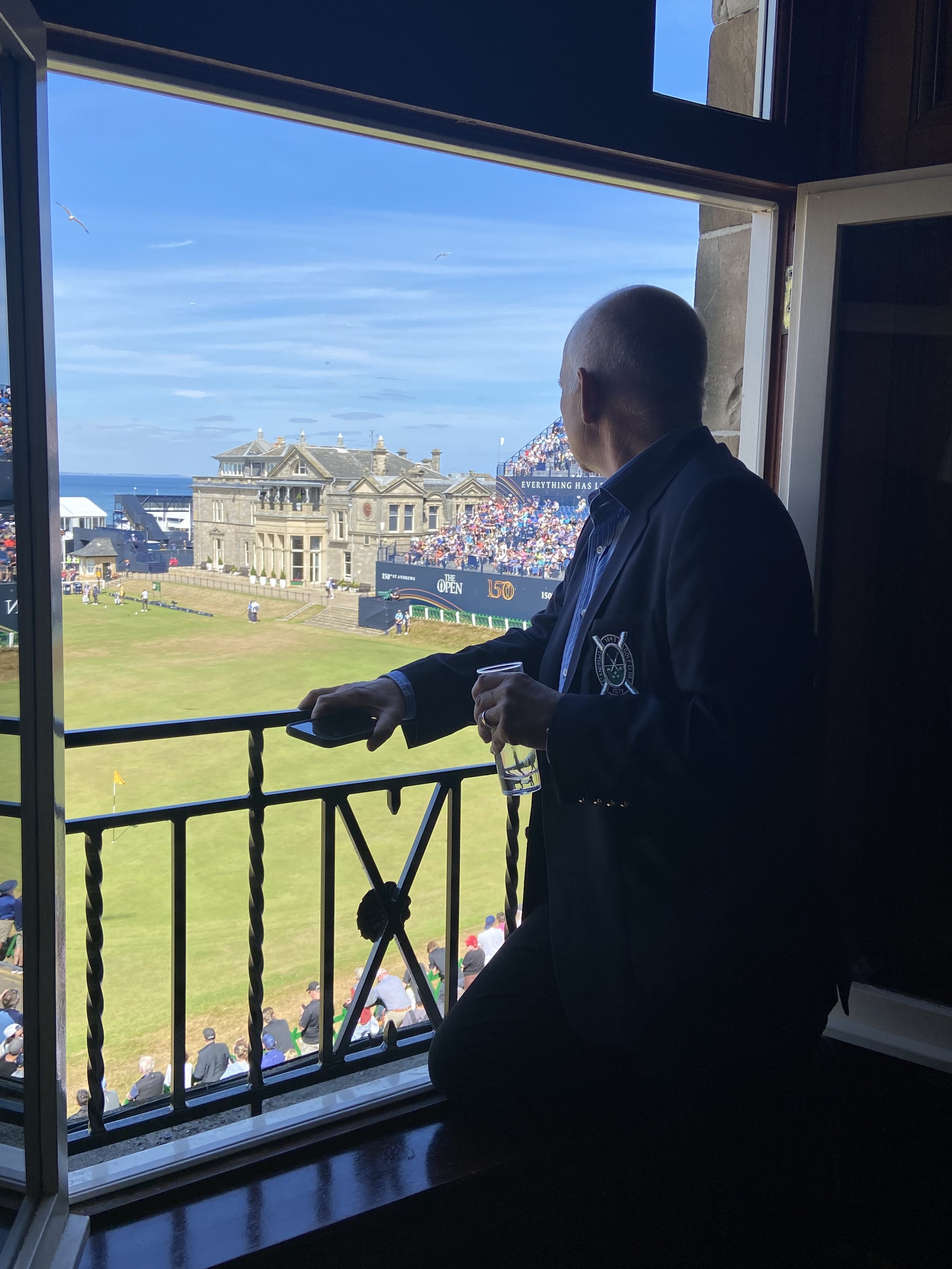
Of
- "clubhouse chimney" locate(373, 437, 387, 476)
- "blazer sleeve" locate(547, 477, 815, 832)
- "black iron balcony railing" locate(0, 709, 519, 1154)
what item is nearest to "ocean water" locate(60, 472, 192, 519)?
"clubhouse chimney" locate(373, 437, 387, 476)

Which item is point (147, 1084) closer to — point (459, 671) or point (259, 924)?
point (259, 924)

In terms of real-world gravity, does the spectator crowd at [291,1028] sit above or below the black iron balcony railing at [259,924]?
below

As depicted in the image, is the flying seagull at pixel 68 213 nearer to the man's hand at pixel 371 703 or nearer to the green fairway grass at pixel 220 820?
the man's hand at pixel 371 703

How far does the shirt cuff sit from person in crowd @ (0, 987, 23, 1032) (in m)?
0.58

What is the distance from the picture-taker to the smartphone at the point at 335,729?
48.3 inches

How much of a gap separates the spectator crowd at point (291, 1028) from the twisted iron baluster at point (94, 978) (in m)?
0.03

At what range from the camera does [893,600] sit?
175cm

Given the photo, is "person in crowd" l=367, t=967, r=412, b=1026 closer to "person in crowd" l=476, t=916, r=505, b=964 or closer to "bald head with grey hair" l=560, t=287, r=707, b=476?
"person in crowd" l=476, t=916, r=505, b=964

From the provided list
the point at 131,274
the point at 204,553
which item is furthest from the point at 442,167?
the point at 204,553

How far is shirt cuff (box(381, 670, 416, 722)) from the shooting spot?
138cm

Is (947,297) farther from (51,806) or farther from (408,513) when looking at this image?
(408,513)

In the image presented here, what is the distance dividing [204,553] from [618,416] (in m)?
46.5

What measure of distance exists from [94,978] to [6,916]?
0.44 m

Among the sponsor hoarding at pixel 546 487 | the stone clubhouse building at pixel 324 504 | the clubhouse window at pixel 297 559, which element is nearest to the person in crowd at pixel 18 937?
the sponsor hoarding at pixel 546 487
